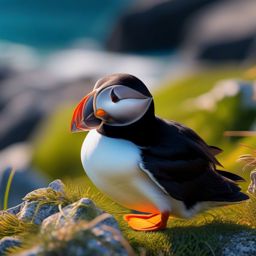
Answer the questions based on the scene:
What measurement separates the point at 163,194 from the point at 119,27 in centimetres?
1971

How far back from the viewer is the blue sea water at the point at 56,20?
98.3 ft

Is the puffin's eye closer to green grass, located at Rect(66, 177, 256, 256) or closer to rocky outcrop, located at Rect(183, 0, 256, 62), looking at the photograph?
green grass, located at Rect(66, 177, 256, 256)

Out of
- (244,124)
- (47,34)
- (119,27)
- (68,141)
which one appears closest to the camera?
(244,124)

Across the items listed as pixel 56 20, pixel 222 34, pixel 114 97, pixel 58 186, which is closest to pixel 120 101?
pixel 114 97

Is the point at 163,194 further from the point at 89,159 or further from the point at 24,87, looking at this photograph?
the point at 24,87

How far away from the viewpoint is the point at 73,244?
140 inches

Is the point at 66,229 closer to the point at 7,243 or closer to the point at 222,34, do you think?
the point at 7,243

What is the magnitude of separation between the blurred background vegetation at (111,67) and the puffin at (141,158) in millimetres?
864

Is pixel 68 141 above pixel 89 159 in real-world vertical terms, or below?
below

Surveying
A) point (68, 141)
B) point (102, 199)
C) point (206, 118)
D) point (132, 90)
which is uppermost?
point (132, 90)

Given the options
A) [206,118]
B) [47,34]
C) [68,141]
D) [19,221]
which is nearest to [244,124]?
[206,118]

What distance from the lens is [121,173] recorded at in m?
4.41

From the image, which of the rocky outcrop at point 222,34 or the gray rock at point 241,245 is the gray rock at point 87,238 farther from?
the rocky outcrop at point 222,34

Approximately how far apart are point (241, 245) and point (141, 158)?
28.8 inches
